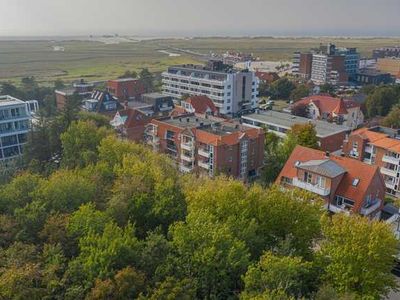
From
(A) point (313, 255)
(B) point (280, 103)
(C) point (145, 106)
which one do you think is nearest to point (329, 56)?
(B) point (280, 103)

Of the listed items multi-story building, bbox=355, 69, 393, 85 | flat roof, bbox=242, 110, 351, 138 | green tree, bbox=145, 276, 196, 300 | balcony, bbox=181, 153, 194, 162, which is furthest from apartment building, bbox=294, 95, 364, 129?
green tree, bbox=145, 276, 196, 300

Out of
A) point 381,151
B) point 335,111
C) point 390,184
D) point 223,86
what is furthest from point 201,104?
point 390,184

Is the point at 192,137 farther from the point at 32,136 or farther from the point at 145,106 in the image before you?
the point at 145,106

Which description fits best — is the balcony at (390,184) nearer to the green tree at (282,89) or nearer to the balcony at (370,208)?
the balcony at (370,208)

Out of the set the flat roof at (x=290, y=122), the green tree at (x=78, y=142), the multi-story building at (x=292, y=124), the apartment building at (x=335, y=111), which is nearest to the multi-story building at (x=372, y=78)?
the apartment building at (x=335, y=111)

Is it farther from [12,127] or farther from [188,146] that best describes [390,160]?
[12,127]

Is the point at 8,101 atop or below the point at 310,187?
atop
